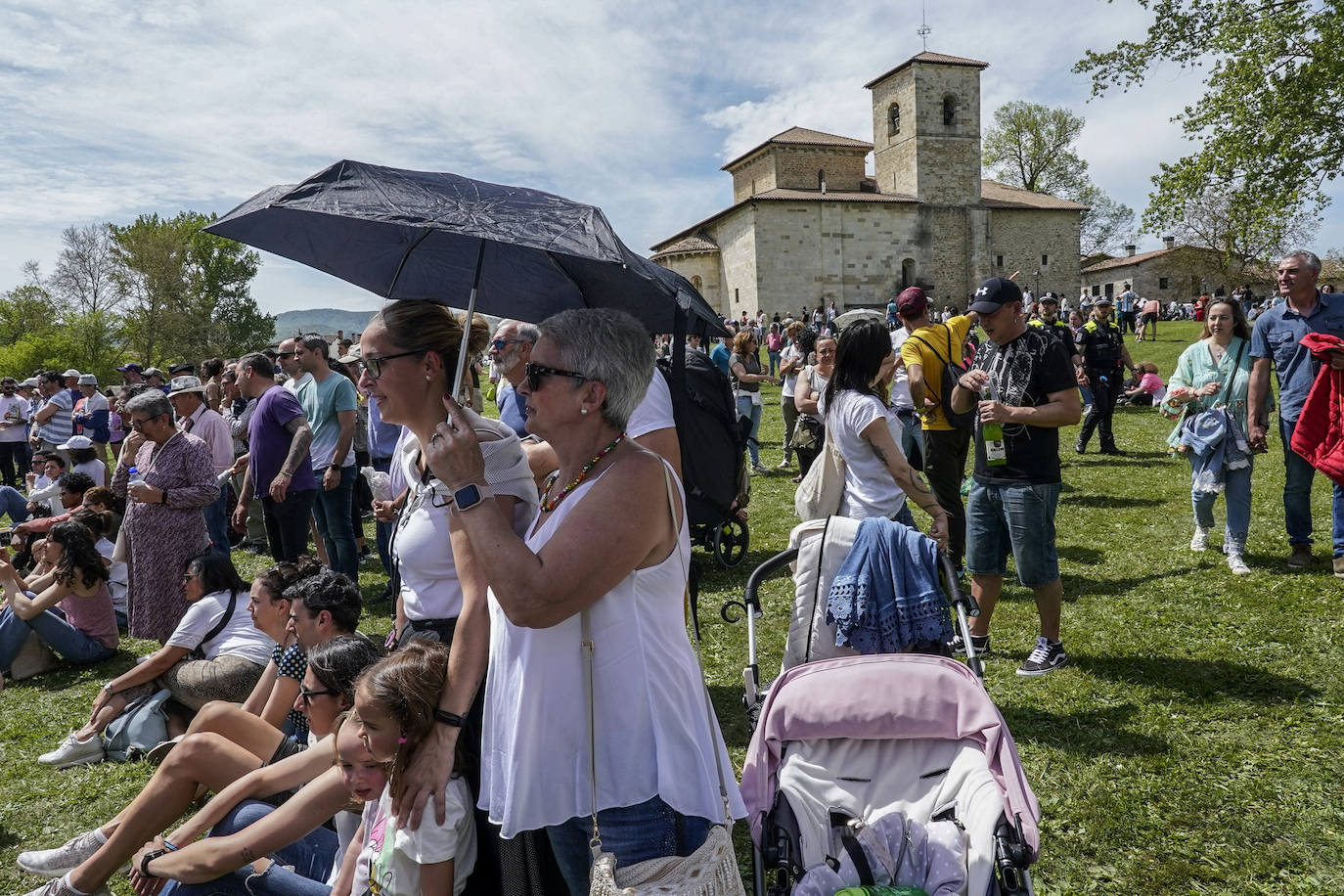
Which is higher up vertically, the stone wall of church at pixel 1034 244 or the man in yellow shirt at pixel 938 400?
the stone wall of church at pixel 1034 244

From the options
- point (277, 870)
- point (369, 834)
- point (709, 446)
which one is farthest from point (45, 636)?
point (369, 834)

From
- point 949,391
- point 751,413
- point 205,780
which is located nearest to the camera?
point 205,780

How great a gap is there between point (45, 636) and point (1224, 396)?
892cm

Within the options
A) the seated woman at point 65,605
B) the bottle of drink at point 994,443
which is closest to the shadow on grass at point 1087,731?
the bottle of drink at point 994,443

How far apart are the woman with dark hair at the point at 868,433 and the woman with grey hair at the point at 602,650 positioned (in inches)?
101

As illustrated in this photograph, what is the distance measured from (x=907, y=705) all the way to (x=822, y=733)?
1.00 ft

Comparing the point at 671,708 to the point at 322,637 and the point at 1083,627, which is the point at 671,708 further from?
the point at 1083,627

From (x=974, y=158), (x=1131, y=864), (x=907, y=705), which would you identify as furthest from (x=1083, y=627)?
(x=974, y=158)

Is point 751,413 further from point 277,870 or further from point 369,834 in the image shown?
point 369,834

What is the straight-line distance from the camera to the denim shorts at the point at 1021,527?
447cm

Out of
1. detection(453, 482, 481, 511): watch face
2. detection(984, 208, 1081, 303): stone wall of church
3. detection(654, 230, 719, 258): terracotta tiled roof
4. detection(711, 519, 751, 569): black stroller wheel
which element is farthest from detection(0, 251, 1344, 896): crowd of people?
detection(984, 208, 1081, 303): stone wall of church

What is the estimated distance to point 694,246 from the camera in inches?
2138

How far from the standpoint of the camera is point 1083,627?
17.9 ft

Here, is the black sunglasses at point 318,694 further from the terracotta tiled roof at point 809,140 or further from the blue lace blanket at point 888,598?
the terracotta tiled roof at point 809,140
